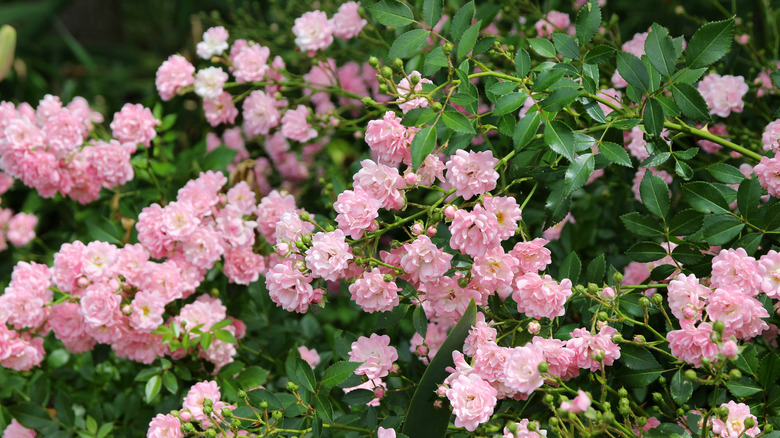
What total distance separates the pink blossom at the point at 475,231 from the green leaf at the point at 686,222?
0.27m

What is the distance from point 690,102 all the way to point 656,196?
13 centimetres

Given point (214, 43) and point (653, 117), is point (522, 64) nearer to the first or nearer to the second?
point (653, 117)

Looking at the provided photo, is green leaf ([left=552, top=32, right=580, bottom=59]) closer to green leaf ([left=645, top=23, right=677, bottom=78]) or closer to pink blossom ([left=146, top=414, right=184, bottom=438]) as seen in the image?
green leaf ([left=645, top=23, right=677, bottom=78])

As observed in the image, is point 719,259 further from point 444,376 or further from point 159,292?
point 159,292

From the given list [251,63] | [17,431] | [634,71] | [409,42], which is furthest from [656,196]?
[17,431]

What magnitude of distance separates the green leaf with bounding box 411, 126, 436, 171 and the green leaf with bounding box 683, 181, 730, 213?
0.34m

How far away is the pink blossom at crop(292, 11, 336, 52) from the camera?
1.26m

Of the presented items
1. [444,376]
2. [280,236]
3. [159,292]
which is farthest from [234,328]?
[444,376]

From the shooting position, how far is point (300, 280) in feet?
2.81

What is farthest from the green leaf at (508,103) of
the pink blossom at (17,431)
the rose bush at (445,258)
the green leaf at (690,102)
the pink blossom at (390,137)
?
the pink blossom at (17,431)

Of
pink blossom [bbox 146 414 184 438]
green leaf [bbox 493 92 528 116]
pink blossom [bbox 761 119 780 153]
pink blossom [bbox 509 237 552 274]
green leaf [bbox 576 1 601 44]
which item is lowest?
pink blossom [bbox 146 414 184 438]

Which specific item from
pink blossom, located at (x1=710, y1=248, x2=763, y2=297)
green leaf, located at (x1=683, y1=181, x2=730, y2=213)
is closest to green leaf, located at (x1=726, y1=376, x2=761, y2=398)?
pink blossom, located at (x1=710, y1=248, x2=763, y2=297)

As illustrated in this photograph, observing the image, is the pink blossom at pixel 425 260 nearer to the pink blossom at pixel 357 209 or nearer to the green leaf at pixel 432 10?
the pink blossom at pixel 357 209

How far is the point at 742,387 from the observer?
0.81 m
